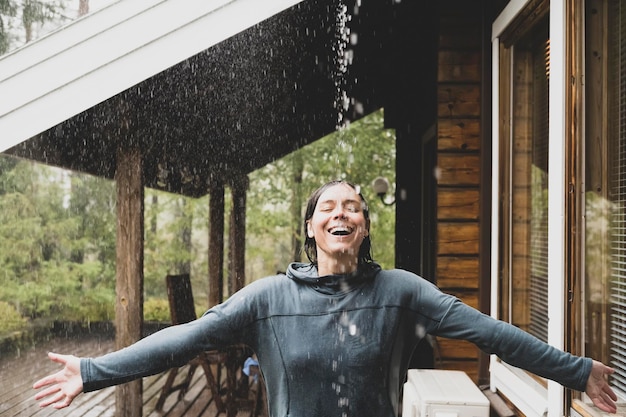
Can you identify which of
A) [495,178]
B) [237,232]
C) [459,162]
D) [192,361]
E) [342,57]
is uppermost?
[342,57]

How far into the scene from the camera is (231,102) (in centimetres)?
557

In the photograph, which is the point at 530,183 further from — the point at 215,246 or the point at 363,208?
the point at 215,246

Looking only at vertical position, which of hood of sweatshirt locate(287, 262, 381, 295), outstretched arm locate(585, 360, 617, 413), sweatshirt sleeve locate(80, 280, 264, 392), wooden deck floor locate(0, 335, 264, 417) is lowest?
wooden deck floor locate(0, 335, 264, 417)

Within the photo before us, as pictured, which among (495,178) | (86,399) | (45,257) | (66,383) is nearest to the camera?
(66,383)

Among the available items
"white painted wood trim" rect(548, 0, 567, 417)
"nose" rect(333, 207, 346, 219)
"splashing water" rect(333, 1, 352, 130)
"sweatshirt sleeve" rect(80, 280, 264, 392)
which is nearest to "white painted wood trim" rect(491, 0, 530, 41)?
"white painted wood trim" rect(548, 0, 567, 417)

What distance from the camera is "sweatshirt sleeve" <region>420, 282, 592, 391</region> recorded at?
163cm

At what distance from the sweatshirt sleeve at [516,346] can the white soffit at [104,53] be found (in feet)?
6.15

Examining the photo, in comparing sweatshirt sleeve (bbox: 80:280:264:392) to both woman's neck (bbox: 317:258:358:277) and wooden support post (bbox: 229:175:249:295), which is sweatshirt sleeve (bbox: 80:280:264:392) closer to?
woman's neck (bbox: 317:258:358:277)

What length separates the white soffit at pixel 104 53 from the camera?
291 cm

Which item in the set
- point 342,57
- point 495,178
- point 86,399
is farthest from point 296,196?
point 495,178

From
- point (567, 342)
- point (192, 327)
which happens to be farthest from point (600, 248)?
point (192, 327)

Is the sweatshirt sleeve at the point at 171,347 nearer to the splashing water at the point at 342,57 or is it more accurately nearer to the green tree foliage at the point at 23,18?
the splashing water at the point at 342,57

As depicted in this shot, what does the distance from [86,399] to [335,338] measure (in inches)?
216

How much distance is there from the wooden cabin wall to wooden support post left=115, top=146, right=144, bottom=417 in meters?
1.86
